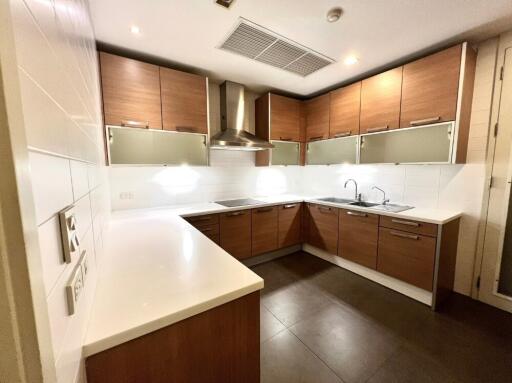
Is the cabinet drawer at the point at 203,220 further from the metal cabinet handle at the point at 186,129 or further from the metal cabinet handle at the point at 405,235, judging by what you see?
the metal cabinet handle at the point at 405,235

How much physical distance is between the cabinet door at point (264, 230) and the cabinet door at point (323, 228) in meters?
0.55

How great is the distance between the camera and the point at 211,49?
1937mm

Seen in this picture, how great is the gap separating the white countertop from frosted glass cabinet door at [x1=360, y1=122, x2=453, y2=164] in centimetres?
210

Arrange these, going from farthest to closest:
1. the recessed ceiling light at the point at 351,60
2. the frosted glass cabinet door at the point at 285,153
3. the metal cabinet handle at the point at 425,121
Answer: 1. the frosted glass cabinet door at the point at 285,153
2. the recessed ceiling light at the point at 351,60
3. the metal cabinet handle at the point at 425,121

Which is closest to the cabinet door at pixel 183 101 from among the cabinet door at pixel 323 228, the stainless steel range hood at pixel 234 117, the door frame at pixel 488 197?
the stainless steel range hood at pixel 234 117

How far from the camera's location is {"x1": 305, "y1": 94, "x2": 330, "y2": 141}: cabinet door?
2863 mm

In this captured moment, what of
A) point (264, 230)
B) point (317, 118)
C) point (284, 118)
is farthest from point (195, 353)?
point (317, 118)

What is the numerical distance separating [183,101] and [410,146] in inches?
94.7

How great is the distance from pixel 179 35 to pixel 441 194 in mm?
2931

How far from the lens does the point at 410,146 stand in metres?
2.12

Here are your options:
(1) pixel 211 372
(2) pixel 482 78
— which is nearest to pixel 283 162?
(2) pixel 482 78

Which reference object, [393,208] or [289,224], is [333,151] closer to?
[393,208]

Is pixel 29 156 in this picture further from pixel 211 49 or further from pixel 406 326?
pixel 406 326

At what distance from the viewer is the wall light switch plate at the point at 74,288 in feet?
1.51
